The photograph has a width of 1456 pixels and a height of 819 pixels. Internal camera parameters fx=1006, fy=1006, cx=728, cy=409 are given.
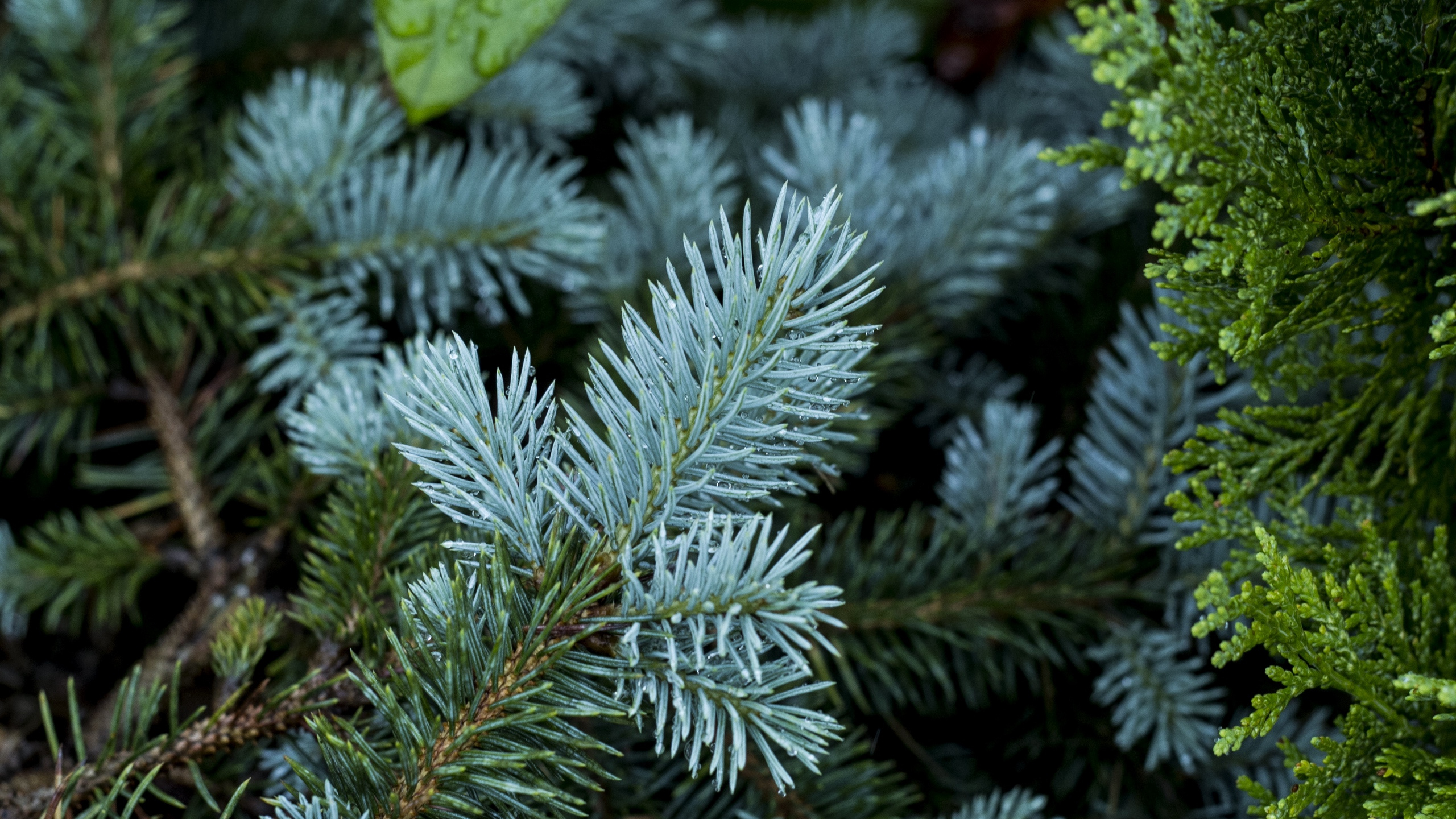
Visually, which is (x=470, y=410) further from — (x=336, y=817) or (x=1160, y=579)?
(x=1160, y=579)

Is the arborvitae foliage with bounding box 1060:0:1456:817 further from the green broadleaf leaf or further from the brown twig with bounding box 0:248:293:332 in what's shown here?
the brown twig with bounding box 0:248:293:332

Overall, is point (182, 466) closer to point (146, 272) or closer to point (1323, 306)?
point (146, 272)

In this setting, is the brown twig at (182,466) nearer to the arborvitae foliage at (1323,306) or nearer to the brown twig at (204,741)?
the brown twig at (204,741)

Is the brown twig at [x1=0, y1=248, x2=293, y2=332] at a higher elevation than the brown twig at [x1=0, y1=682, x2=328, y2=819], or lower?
higher

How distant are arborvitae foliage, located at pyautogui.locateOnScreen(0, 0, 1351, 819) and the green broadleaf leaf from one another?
0.10 meters

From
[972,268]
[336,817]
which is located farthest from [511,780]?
[972,268]

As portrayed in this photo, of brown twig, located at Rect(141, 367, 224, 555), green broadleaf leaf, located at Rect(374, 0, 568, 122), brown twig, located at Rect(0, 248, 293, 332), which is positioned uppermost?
green broadleaf leaf, located at Rect(374, 0, 568, 122)

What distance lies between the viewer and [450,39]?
0.46 metres

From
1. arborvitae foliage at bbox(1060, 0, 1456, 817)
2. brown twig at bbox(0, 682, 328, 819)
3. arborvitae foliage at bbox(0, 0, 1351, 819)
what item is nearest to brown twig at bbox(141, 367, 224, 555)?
arborvitae foliage at bbox(0, 0, 1351, 819)

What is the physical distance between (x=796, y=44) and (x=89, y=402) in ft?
2.01

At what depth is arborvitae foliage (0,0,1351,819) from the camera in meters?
0.32

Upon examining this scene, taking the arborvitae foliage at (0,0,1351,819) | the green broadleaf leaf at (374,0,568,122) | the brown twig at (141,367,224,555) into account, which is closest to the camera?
the arborvitae foliage at (0,0,1351,819)

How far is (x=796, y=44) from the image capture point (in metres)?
0.89

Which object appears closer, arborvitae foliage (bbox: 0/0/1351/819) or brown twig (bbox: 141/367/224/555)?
arborvitae foliage (bbox: 0/0/1351/819)
